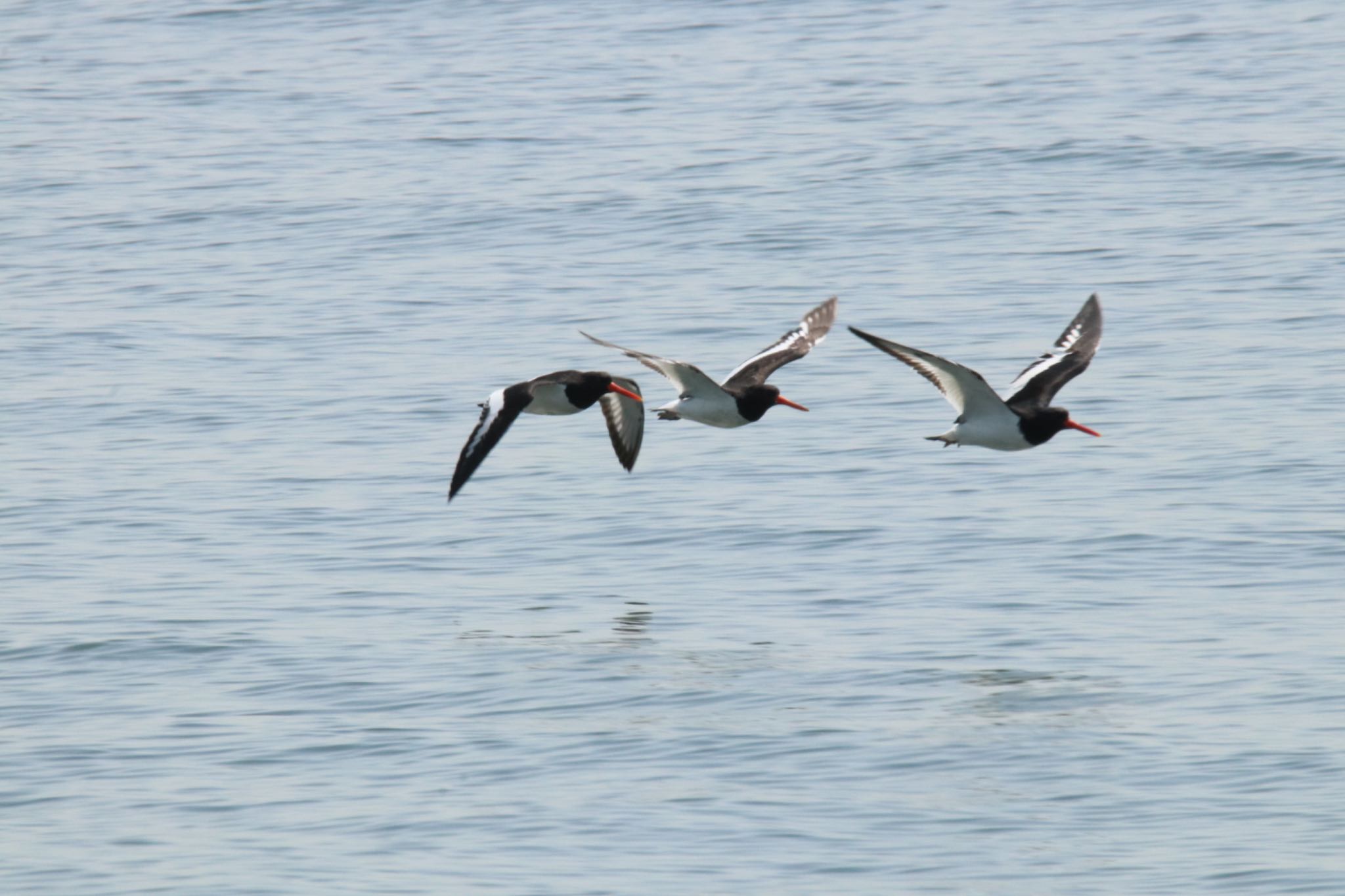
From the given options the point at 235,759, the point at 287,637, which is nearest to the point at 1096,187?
the point at 287,637

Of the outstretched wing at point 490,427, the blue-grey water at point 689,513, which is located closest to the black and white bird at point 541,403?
the outstretched wing at point 490,427

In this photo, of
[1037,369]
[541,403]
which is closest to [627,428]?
[541,403]

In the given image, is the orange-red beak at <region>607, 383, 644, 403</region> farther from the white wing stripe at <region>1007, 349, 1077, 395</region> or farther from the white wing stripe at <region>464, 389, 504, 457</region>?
the white wing stripe at <region>1007, 349, 1077, 395</region>

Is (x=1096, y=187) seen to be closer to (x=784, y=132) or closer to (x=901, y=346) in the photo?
(x=784, y=132)

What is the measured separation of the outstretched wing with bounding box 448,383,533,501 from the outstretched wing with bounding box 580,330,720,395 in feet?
1.85

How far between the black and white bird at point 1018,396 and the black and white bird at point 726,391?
3.43ft

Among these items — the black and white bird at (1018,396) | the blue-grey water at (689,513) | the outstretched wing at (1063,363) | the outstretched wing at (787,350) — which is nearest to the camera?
the blue-grey water at (689,513)

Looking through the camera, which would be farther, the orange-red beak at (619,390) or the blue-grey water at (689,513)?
the orange-red beak at (619,390)

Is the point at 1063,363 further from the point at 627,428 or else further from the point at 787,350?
the point at 627,428

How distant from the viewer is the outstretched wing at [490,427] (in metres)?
12.5

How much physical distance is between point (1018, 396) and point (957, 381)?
4.14 ft

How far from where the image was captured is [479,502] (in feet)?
50.0

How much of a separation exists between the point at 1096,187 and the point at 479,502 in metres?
11.9

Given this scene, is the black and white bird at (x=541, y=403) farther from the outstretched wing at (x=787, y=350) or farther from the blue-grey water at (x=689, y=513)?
the blue-grey water at (x=689, y=513)
